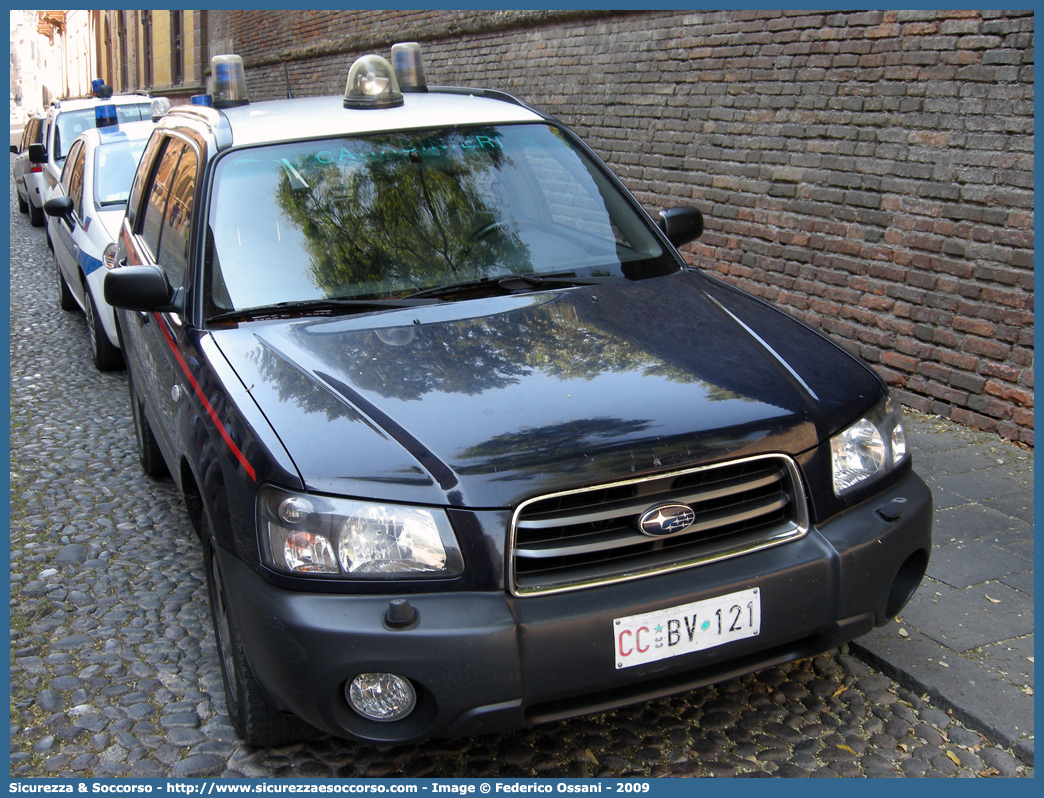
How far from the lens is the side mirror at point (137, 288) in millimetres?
3256

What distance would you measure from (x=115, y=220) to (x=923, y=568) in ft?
19.6

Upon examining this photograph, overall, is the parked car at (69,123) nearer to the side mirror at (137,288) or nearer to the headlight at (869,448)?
the side mirror at (137,288)

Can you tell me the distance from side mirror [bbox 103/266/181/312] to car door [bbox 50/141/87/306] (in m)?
4.40

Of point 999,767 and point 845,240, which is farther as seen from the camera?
point 845,240

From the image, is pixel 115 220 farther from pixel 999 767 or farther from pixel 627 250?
pixel 999 767

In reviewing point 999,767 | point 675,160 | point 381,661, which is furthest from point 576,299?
point 675,160

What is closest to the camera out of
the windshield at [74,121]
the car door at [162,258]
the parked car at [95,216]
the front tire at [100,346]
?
the car door at [162,258]

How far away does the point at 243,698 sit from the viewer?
2750 millimetres

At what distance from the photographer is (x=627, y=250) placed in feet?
12.3

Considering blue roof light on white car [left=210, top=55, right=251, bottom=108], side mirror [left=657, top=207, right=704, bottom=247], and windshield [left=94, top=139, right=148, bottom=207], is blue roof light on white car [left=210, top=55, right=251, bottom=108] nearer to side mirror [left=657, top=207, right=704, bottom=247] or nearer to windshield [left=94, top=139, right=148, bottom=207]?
side mirror [left=657, top=207, right=704, bottom=247]

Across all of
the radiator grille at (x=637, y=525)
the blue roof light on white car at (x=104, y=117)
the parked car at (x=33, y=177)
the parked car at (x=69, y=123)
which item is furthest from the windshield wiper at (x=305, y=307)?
the parked car at (x=33, y=177)

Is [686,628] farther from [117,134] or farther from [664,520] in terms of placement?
[117,134]

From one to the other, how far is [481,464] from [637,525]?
0.43m

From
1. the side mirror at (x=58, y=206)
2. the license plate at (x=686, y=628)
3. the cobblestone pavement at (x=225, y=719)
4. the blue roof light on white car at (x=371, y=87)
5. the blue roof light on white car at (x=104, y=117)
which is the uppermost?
the blue roof light on white car at (x=104, y=117)
